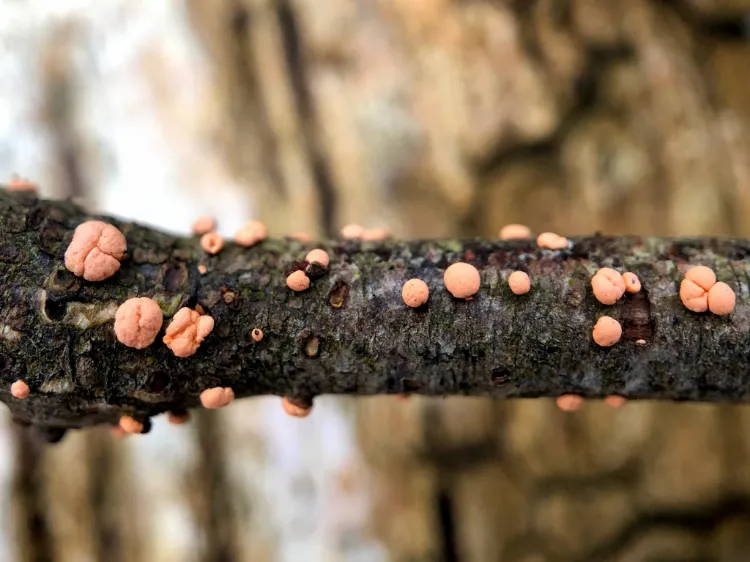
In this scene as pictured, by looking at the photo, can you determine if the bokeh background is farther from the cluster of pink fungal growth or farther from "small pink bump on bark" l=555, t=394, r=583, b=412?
the cluster of pink fungal growth

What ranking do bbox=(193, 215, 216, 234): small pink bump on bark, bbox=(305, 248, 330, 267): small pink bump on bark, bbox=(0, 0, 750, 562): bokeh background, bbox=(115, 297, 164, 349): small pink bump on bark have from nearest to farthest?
1. bbox=(115, 297, 164, 349): small pink bump on bark
2. bbox=(305, 248, 330, 267): small pink bump on bark
3. bbox=(193, 215, 216, 234): small pink bump on bark
4. bbox=(0, 0, 750, 562): bokeh background

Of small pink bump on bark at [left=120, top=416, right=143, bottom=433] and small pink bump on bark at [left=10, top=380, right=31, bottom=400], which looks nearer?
small pink bump on bark at [left=10, top=380, right=31, bottom=400]

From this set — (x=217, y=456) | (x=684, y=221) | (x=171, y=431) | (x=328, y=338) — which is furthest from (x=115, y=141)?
(x=684, y=221)

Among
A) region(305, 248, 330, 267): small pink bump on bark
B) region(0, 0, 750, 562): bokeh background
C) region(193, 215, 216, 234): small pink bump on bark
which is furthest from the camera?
region(0, 0, 750, 562): bokeh background

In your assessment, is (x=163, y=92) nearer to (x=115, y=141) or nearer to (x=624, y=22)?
(x=115, y=141)

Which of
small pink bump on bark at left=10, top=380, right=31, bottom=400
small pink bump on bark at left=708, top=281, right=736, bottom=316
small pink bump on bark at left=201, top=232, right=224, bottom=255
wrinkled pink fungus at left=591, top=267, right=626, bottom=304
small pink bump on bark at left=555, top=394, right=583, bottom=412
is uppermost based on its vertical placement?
small pink bump on bark at left=201, top=232, right=224, bottom=255

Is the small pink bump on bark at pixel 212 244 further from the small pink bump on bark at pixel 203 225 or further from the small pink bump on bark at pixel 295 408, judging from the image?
the small pink bump on bark at pixel 295 408

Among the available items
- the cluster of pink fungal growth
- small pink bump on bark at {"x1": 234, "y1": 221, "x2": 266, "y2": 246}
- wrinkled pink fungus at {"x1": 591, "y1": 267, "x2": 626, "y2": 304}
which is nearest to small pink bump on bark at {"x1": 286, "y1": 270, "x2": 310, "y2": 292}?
small pink bump on bark at {"x1": 234, "y1": 221, "x2": 266, "y2": 246}
